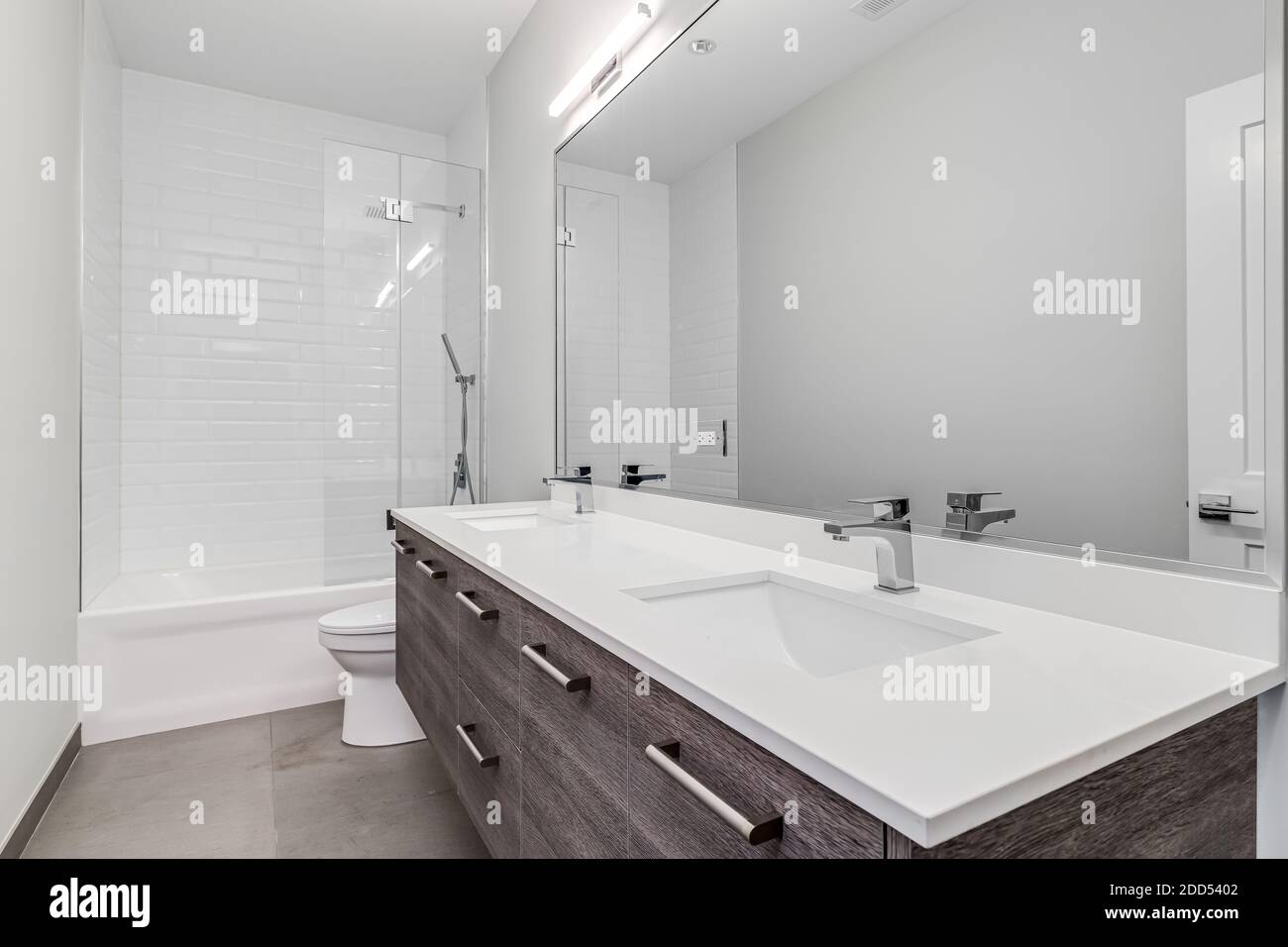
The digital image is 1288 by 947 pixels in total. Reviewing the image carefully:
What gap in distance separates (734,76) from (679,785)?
1.47m

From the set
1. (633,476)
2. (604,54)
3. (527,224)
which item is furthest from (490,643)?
(527,224)

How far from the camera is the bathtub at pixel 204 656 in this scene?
7.89ft

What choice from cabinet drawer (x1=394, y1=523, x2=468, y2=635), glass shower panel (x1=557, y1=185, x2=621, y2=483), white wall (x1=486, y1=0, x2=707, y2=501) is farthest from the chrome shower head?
cabinet drawer (x1=394, y1=523, x2=468, y2=635)

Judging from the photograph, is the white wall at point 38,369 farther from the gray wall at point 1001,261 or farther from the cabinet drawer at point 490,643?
the gray wall at point 1001,261

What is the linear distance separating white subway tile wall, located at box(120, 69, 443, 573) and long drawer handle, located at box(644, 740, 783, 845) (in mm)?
2568

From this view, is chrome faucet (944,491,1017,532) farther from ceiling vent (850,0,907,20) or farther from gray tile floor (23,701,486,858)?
gray tile floor (23,701,486,858)

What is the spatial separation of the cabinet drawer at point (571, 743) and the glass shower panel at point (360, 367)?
208 cm

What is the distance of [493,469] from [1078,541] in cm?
259

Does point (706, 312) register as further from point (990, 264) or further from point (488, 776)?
point (488, 776)

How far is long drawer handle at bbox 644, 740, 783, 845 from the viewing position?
22.9 inches

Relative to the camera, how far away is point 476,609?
1333mm
